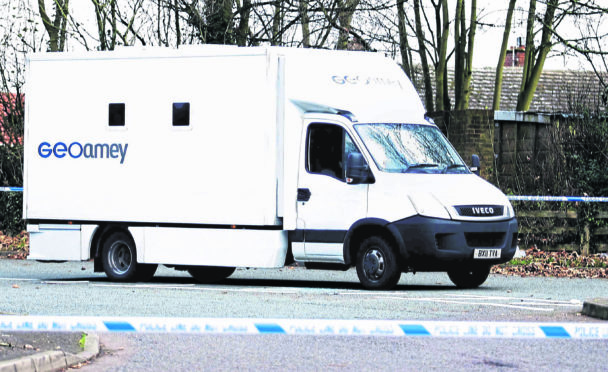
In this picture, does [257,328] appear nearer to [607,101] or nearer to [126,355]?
[126,355]

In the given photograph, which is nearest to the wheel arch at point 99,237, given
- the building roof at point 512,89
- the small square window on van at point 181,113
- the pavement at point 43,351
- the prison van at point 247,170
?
the prison van at point 247,170

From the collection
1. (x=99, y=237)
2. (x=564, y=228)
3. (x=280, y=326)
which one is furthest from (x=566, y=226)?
(x=280, y=326)

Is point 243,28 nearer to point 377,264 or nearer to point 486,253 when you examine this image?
point 377,264

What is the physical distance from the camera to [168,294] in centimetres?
1397

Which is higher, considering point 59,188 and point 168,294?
point 59,188

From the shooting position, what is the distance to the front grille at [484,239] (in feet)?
45.8

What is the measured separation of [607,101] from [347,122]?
8992 millimetres

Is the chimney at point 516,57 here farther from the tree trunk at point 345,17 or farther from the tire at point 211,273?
the tire at point 211,273

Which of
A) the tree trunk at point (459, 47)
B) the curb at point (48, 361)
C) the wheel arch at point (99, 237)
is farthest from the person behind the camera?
the tree trunk at point (459, 47)

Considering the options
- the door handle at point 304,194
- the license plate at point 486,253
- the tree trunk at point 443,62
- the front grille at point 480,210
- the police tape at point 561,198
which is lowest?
the license plate at point 486,253

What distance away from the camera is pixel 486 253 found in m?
14.0

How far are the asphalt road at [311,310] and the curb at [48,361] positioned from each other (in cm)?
12

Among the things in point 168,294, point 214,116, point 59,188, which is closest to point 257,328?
point 168,294

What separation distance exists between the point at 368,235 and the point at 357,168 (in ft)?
2.85
